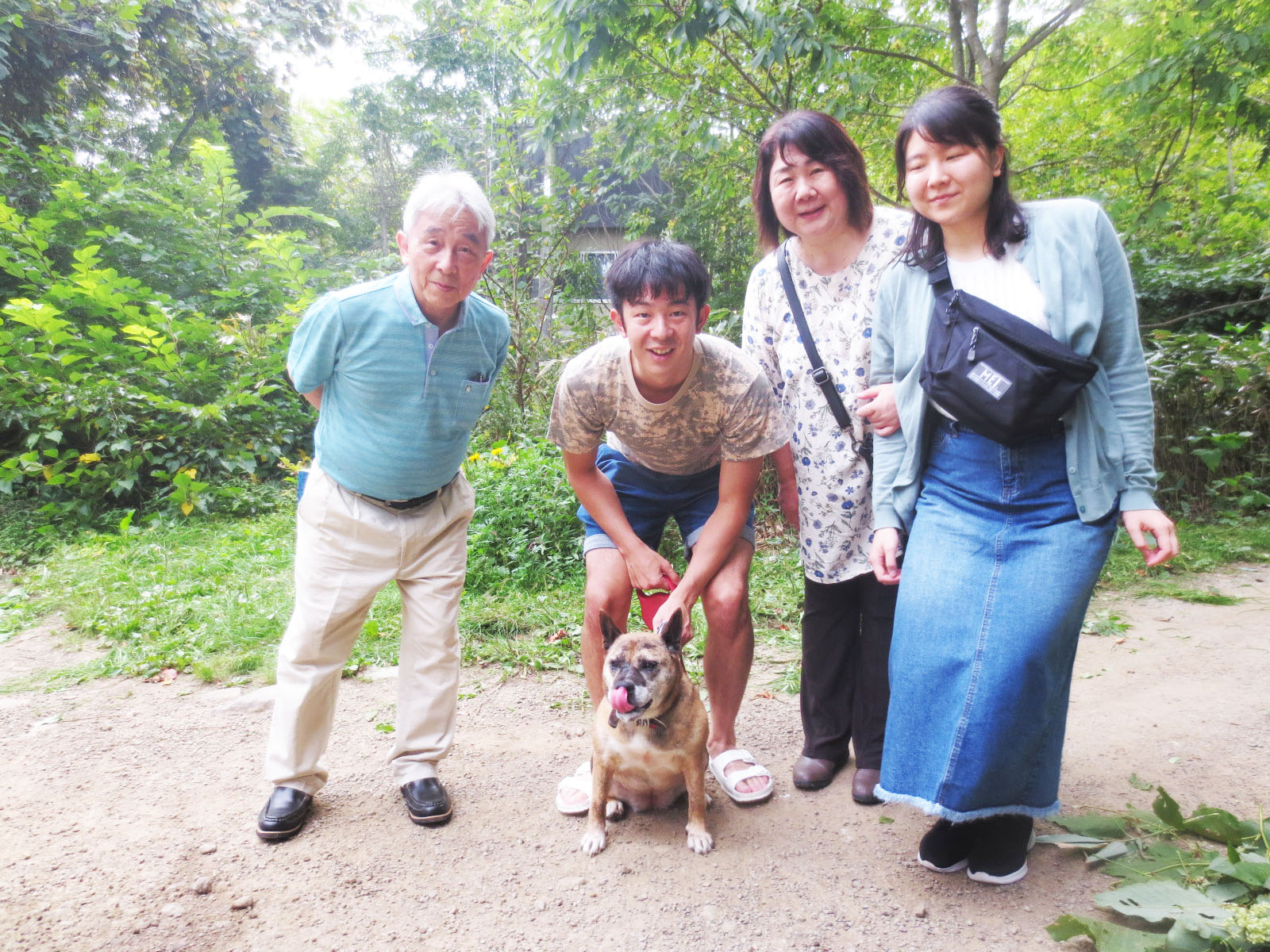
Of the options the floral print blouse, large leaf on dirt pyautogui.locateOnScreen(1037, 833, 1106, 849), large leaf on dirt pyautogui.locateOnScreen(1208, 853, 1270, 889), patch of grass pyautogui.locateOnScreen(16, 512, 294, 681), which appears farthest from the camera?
patch of grass pyautogui.locateOnScreen(16, 512, 294, 681)

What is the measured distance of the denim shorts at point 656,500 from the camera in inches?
118

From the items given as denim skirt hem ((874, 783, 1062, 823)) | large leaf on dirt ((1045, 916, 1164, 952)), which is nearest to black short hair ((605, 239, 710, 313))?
denim skirt hem ((874, 783, 1062, 823))

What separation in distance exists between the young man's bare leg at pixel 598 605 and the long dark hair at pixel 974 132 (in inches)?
64.3

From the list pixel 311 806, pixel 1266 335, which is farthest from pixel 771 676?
pixel 1266 335

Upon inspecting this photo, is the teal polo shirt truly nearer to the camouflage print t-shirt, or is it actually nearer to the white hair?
the white hair

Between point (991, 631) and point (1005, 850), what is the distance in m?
0.77

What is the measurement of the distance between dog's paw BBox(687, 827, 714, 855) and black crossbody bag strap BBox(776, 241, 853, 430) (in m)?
1.49

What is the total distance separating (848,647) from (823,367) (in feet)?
3.58

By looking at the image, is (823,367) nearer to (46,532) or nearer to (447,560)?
(447,560)

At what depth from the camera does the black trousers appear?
9.42ft

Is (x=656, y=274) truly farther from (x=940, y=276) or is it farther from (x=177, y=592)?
(x=177, y=592)

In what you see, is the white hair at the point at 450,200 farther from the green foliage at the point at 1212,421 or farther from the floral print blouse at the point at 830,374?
the green foliage at the point at 1212,421

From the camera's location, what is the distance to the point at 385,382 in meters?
2.72

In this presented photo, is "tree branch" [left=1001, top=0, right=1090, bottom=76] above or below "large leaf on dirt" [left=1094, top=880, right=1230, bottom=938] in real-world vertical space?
above
